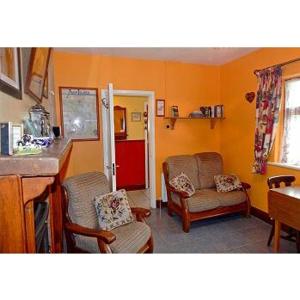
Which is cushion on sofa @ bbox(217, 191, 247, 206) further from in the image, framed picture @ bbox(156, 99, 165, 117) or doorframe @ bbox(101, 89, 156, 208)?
framed picture @ bbox(156, 99, 165, 117)

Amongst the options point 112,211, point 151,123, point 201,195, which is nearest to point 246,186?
point 201,195

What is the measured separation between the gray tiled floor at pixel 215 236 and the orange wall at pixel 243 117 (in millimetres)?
466

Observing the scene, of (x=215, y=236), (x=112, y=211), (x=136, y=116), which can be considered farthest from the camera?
(x=136, y=116)

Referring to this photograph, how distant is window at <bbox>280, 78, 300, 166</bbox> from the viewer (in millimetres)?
2920

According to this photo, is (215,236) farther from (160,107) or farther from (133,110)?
(133,110)

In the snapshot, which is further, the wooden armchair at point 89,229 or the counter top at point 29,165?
the wooden armchair at point 89,229

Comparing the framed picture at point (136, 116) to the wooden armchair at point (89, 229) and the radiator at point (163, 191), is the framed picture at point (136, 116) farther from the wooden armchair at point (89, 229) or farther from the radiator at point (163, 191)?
the wooden armchair at point (89, 229)

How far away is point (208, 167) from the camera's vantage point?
12.5 feet

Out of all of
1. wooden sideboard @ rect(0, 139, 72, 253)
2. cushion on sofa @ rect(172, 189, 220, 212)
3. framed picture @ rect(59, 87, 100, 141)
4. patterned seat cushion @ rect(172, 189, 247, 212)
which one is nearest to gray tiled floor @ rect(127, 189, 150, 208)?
patterned seat cushion @ rect(172, 189, 247, 212)

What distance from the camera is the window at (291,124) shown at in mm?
2920

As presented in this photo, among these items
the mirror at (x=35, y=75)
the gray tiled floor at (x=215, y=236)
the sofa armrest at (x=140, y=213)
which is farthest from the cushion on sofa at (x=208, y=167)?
the mirror at (x=35, y=75)

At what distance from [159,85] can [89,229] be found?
2.72m
